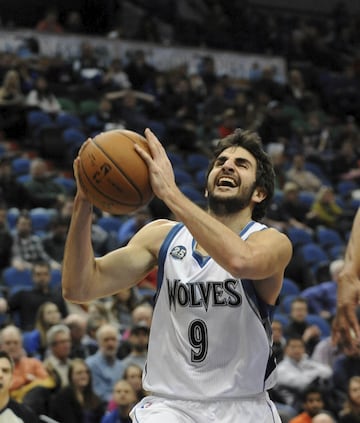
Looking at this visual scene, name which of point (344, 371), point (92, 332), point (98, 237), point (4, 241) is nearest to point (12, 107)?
point (98, 237)

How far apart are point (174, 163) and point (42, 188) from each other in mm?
2706

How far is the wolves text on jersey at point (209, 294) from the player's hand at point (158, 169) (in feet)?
1.51

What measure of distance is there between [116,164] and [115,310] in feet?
18.2

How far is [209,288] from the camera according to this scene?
3848mm

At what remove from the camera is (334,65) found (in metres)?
20.8

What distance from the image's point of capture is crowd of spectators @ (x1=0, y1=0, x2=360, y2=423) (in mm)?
7758

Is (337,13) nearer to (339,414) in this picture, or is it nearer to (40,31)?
(40,31)

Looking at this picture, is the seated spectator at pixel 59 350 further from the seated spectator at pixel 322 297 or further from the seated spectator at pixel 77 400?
the seated spectator at pixel 322 297

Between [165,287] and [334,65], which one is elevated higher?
[334,65]

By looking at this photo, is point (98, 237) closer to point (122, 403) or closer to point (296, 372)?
point (296, 372)

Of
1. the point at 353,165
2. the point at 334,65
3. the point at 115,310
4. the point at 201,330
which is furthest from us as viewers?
the point at 334,65

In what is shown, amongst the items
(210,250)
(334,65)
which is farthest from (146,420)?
(334,65)

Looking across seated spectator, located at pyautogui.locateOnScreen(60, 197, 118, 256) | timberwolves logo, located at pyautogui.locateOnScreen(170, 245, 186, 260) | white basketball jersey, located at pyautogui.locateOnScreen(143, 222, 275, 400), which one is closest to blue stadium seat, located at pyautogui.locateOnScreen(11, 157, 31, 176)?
seated spectator, located at pyautogui.locateOnScreen(60, 197, 118, 256)

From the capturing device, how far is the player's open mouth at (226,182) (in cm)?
395
